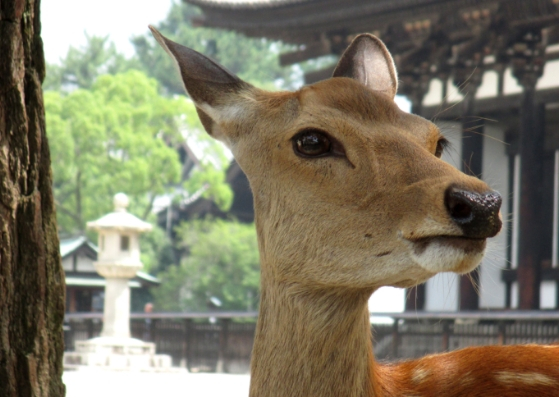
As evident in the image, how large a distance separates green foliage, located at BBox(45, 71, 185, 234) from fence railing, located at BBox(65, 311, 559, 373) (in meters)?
12.0

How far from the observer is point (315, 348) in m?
2.38

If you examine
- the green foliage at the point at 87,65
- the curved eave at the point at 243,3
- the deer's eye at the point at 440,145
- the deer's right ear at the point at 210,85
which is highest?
the green foliage at the point at 87,65

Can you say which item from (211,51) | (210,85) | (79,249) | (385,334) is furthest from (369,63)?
(211,51)

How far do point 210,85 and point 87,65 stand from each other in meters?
50.9

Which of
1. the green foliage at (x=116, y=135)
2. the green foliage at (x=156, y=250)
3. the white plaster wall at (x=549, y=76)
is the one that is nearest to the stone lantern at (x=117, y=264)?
the white plaster wall at (x=549, y=76)

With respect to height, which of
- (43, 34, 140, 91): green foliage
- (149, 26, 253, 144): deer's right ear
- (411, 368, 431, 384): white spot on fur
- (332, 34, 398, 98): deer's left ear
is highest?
(43, 34, 140, 91): green foliage

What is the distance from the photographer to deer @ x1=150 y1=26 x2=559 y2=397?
2135mm

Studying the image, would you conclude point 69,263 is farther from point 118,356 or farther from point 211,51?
point 211,51

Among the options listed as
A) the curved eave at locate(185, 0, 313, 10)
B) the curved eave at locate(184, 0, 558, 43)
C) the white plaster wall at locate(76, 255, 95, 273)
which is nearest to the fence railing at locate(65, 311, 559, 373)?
the curved eave at locate(184, 0, 558, 43)

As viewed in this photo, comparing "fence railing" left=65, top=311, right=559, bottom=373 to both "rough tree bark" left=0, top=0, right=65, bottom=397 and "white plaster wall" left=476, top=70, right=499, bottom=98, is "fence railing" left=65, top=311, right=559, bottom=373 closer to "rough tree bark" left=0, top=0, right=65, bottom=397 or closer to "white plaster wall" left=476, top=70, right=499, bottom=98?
"white plaster wall" left=476, top=70, right=499, bottom=98

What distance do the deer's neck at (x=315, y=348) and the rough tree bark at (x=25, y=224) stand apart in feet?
2.40

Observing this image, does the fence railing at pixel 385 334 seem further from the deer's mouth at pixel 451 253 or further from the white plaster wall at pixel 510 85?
the deer's mouth at pixel 451 253

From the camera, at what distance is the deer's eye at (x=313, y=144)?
2.43 m

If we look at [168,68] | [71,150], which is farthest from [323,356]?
[168,68]
